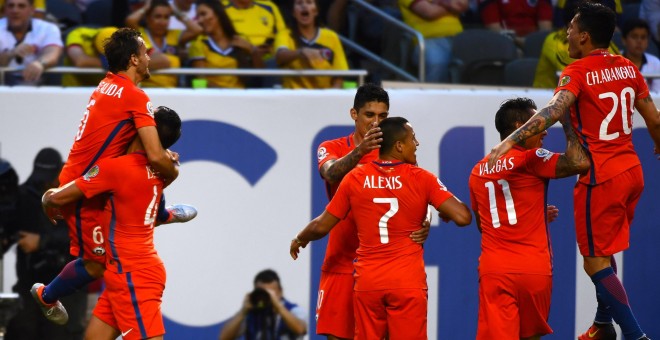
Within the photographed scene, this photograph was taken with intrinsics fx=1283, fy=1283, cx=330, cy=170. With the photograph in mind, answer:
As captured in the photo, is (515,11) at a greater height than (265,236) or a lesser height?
greater

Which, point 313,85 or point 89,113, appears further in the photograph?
point 313,85

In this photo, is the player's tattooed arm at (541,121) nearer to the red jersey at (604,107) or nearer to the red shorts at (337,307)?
the red jersey at (604,107)

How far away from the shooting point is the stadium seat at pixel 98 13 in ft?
39.7

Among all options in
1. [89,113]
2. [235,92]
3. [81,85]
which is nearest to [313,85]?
[235,92]

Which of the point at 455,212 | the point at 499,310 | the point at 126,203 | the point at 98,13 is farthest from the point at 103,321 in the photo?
the point at 98,13

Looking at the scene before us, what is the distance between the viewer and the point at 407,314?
7891 mm

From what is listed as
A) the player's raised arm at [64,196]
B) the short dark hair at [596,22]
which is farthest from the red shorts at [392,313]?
the short dark hair at [596,22]

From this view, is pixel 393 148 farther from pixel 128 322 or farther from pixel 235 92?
A: pixel 235 92

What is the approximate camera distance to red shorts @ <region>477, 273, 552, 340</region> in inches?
317

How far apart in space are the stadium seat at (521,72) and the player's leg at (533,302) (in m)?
3.84

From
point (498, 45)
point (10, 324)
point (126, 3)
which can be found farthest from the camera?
point (498, 45)

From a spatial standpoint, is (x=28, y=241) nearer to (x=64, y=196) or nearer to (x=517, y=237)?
(x=64, y=196)

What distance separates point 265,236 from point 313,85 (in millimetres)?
1377

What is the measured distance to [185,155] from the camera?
10.4 meters
